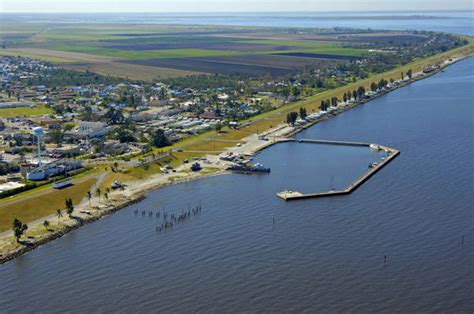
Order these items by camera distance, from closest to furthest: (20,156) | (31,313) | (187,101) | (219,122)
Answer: (31,313), (20,156), (219,122), (187,101)

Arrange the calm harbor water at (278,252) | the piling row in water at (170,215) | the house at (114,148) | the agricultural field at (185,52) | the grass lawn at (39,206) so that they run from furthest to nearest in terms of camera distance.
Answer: the agricultural field at (185,52) < the house at (114,148) < the grass lawn at (39,206) < the piling row in water at (170,215) < the calm harbor water at (278,252)

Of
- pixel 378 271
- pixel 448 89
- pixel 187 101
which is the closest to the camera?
pixel 378 271

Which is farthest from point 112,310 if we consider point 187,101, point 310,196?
point 187,101

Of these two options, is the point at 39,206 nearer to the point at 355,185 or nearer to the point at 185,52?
the point at 355,185

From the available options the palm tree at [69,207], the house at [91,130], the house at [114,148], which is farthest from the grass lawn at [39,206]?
the house at [91,130]

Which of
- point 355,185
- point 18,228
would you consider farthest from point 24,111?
point 355,185

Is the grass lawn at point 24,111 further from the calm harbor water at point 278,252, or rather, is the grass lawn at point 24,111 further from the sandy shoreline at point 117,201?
the calm harbor water at point 278,252

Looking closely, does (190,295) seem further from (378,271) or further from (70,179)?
(70,179)
